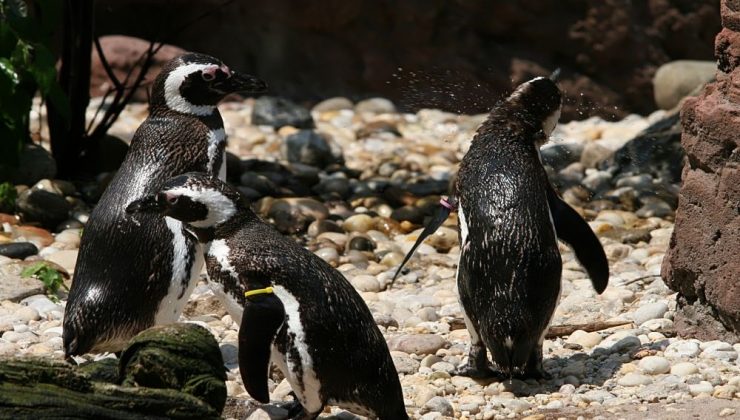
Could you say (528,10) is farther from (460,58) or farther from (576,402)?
(576,402)

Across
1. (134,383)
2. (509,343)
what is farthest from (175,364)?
(509,343)

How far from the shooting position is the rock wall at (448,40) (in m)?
11.8

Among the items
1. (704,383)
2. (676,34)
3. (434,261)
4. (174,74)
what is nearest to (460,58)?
(676,34)

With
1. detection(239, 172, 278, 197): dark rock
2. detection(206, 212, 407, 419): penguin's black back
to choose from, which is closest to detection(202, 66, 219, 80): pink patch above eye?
detection(206, 212, 407, 419): penguin's black back

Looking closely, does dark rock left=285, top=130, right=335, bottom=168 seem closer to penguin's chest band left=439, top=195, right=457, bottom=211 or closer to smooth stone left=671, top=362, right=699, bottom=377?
penguin's chest band left=439, top=195, right=457, bottom=211

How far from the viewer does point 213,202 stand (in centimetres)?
509

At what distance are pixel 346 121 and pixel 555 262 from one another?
243 inches

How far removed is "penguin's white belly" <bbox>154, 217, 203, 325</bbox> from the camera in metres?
5.68

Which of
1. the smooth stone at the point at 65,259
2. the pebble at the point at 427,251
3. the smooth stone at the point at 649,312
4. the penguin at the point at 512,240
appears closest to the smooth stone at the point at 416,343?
the pebble at the point at 427,251

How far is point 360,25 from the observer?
1206 centimetres

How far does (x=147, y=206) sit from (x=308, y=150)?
17.1ft

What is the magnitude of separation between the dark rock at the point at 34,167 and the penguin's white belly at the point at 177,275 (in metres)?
3.73

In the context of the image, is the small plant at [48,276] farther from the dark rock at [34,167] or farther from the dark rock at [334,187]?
the dark rock at [334,187]

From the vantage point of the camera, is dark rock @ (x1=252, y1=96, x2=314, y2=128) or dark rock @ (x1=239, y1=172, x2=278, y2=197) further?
dark rock @ (x1=252, y1=96, x2=314, y2=128)
